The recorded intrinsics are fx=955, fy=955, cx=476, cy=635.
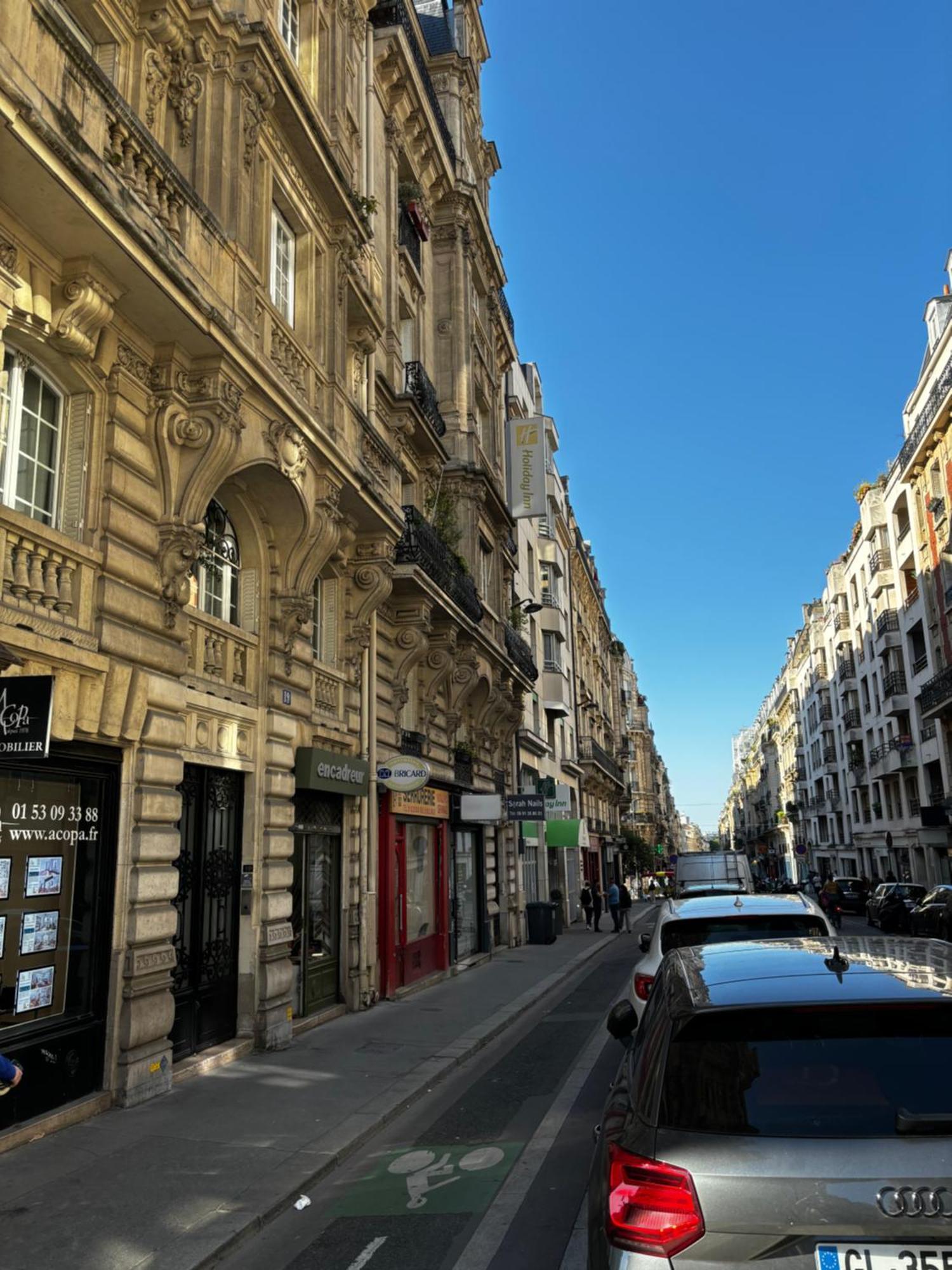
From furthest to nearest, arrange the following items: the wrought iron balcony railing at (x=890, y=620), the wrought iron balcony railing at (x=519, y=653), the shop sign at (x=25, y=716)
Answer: the wrought iron balcony railing at (x=890, y=620) → the wrought iron balcony railing at (x=519, y=653) → the shop sign at (x=25, y=716)

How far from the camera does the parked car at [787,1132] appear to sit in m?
2.57

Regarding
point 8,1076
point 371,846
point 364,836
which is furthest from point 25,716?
point 371,846

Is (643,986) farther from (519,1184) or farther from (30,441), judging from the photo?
(30,441)

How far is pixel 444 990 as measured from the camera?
16.2 m

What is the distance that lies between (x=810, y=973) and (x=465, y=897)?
18879 millimetres

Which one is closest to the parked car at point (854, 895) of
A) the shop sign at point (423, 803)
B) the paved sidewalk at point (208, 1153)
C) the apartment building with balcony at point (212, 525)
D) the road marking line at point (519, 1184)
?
the shop sign at point (423, 803)

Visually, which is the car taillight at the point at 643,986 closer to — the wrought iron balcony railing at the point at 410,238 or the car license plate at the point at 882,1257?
the car license plate at the point at 882,1257

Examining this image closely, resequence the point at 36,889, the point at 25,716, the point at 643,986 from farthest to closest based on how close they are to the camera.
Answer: the point at 643,986 → the point at 36,889 → the point at 25,716

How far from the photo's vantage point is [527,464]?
30.6 m

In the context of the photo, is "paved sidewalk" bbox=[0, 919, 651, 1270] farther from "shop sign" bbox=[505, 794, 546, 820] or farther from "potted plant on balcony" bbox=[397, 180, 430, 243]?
"potted plant on balcony" bbox=[397, 180, 430, 243]

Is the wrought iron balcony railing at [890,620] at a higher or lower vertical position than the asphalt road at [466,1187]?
higher

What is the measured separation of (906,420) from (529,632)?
24581 millimetres

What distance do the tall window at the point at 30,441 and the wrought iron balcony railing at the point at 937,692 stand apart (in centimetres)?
3725

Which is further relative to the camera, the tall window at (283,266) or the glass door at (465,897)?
the glass door at (465,897)
